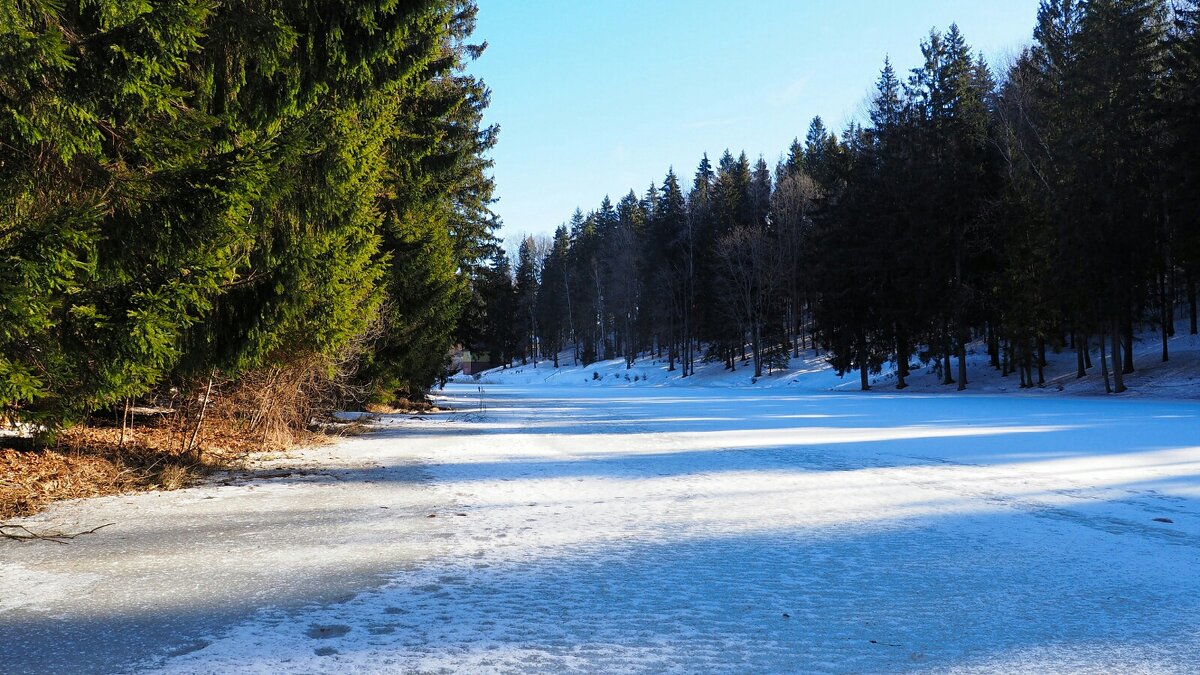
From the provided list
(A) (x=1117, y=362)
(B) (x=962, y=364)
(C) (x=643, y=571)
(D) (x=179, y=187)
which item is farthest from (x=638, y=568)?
(B) (x=962, y=364)

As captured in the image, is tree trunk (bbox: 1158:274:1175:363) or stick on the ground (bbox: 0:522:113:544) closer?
stick on the ground (bbox: 0:522:113:544)

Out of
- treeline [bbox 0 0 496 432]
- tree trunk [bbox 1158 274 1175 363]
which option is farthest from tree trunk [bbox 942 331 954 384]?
treeline [bbox 0 0 496 432]

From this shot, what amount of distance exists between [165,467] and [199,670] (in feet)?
22.5

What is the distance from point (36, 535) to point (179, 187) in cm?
302

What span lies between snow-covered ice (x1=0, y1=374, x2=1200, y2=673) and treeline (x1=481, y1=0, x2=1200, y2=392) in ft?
77.2

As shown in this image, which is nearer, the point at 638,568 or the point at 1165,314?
the point at 638,568

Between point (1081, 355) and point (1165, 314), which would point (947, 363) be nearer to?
point (1081, 355)

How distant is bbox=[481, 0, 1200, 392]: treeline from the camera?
1148 inches

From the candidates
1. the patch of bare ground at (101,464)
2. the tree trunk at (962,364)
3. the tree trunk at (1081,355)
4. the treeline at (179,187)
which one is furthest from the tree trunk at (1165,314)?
the patch of bare ground at (101,464)

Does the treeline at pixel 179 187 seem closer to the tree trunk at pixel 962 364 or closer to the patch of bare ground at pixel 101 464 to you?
the patch of bare ground at pixel 101 464

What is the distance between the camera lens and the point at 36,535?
5926 millimetres

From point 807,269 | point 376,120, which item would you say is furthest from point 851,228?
point 376,120

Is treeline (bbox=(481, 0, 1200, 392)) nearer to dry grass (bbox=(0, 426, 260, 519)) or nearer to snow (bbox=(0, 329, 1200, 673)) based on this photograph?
snow (bbox=(0, 329, 1200, 673))

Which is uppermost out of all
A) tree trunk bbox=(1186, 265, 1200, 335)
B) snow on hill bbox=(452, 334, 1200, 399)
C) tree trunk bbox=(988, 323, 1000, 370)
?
tree trunk bbox=(1186, 265, 1200, 335)
